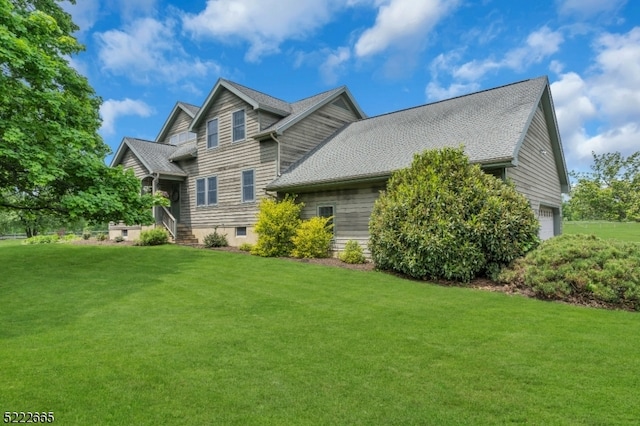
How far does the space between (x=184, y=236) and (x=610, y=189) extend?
46955 millimetres

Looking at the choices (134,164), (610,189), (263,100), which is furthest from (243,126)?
(610,189)

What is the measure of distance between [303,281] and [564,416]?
21.2ft

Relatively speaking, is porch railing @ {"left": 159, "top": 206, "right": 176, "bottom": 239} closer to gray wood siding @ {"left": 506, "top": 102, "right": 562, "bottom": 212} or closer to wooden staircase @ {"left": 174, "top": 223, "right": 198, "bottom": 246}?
wooden staircase @ {"left": 174, "top": 223, "right": 198, "bottom": 246}

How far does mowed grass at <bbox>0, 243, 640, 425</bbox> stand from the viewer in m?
3.16

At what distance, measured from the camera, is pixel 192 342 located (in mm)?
4770

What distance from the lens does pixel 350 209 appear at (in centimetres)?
1335

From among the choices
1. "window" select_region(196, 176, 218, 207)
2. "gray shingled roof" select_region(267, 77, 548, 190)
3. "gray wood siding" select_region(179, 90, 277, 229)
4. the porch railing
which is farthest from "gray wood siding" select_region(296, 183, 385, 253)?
the porch railing

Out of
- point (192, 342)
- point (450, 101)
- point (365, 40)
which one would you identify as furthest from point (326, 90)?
point (192, 342)

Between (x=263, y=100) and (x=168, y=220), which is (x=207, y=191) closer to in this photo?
(x=168, y=220)

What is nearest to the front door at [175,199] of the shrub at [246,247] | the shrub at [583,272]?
the shrub at [246,247]

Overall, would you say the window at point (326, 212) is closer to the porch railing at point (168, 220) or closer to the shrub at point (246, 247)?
the shrub at point (246, 247)

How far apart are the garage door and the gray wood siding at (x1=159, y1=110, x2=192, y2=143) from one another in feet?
64.7

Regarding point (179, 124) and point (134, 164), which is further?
point (179, 124)

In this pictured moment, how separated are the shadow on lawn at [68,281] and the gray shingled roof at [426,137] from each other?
594 cm
